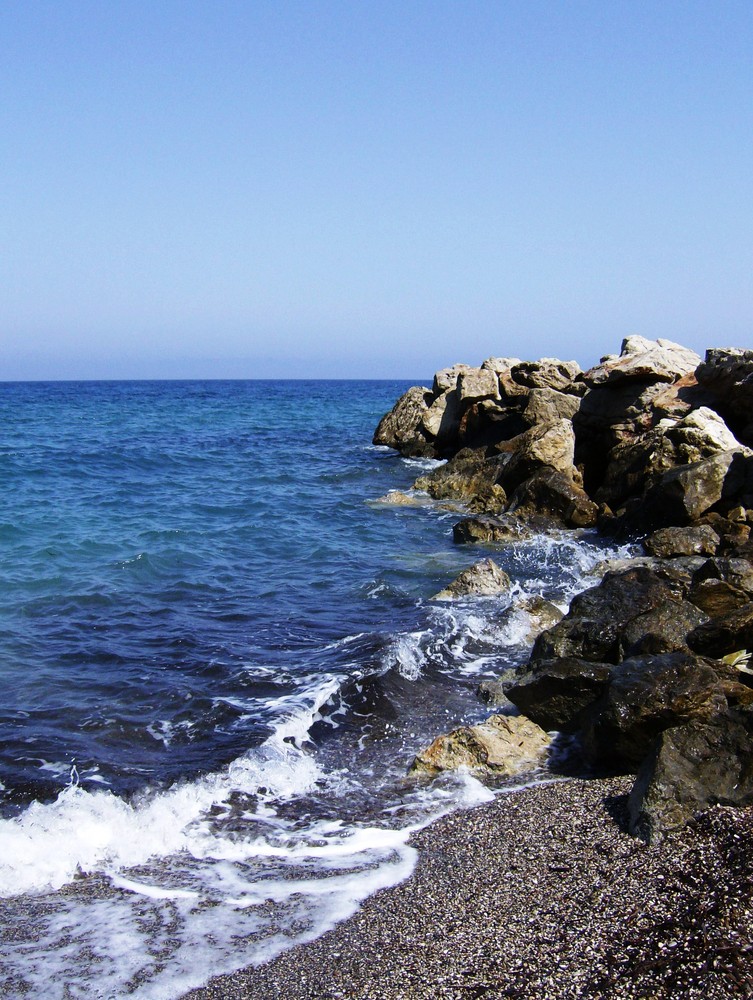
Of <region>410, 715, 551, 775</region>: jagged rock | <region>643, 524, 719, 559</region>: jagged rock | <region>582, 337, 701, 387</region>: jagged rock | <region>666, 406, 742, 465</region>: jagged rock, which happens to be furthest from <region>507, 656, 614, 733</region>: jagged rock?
<region>582, 337, 701, 387</region>: jagged rock

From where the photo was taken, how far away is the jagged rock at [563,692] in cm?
964

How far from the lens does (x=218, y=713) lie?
10898mm

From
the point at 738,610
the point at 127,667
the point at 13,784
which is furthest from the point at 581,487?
the point at 13,784

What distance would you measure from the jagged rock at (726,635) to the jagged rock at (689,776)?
2.46 meters

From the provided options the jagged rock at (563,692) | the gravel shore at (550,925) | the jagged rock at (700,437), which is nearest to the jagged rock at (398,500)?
the jagged rock at (700,437)

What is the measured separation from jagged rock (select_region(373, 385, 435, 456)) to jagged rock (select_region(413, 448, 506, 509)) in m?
8.82

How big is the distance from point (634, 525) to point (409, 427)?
2029 cm

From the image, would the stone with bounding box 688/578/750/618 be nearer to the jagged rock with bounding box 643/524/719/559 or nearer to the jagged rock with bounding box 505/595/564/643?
the jagged rock with bounding box 505/595/564/643

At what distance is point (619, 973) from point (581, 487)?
1855 cm

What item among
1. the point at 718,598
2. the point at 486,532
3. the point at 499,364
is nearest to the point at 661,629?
the point at 718,598

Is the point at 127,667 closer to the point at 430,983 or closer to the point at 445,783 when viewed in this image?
the point at 445,783

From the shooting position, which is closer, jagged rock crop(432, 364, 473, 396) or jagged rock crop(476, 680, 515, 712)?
jagged rock crop(476, 680, 515, 712)

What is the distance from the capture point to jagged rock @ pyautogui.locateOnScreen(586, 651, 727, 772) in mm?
8109

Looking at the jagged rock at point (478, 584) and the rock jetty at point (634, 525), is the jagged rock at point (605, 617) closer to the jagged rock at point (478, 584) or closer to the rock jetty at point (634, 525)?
the rock jetty at point (634, 525)
